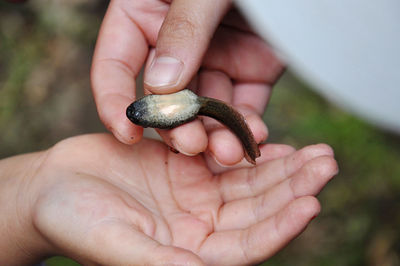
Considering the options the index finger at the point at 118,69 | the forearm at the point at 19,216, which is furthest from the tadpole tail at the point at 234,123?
the forearm at the point at 19,216

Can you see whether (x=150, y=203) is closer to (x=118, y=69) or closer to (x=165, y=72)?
(x=165, y=72)

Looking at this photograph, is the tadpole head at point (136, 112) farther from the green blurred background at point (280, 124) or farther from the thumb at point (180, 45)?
the green blurred background at point (280, 124)

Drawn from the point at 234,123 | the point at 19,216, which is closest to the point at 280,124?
the point at 234,123

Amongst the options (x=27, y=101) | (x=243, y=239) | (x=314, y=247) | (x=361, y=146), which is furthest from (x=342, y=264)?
(x=27, y=101)

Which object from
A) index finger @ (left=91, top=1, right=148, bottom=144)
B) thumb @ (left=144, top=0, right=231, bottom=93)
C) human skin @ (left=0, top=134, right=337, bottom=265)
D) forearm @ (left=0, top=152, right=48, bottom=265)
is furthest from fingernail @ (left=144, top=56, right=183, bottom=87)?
forearm @ (left=0, top=152, right=48, bottom=265)

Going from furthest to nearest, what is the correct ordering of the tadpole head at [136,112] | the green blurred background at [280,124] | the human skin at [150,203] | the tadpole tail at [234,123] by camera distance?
the green blurred background at [280,124], the tadpole tail at [234,123], the tadpole head at [136,112], the human skin at [150,203]

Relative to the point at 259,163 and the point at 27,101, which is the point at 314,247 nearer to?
the point at 259,163

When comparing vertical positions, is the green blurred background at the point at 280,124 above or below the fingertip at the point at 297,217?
below
